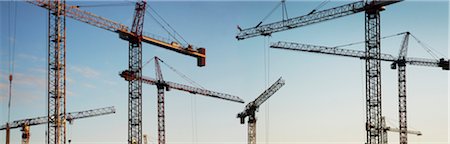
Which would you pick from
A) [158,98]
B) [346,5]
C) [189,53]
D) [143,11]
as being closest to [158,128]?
[158,98]

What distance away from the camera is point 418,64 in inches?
4751

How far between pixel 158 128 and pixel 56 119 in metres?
47.6

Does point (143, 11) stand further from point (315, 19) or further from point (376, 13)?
point (376, 13)

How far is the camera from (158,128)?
125 m

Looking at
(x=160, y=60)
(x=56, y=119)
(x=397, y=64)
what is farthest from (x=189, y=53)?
(x=397, y=64)

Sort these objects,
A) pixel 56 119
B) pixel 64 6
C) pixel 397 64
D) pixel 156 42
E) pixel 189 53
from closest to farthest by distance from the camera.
Answer: pixel 56 119 < pixel 64 6 < pixel 156 42 < pixel 189 53 < pixel 397 64

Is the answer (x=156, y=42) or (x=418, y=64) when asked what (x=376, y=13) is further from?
(x=418, y=64)

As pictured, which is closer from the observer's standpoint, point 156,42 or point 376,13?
point 376,13

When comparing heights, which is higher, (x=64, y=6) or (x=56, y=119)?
(x=64, y=6)

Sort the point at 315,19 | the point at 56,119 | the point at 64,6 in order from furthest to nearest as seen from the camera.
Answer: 1. the point at 315,19
2. the point at 64,6
3. the point at 56,119

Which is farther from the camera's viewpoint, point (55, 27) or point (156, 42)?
point (156, 42)

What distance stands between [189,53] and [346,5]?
3289cm

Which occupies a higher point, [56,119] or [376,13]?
[376,13]

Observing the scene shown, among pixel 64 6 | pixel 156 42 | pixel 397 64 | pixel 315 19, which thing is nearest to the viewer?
pixel 64 6
